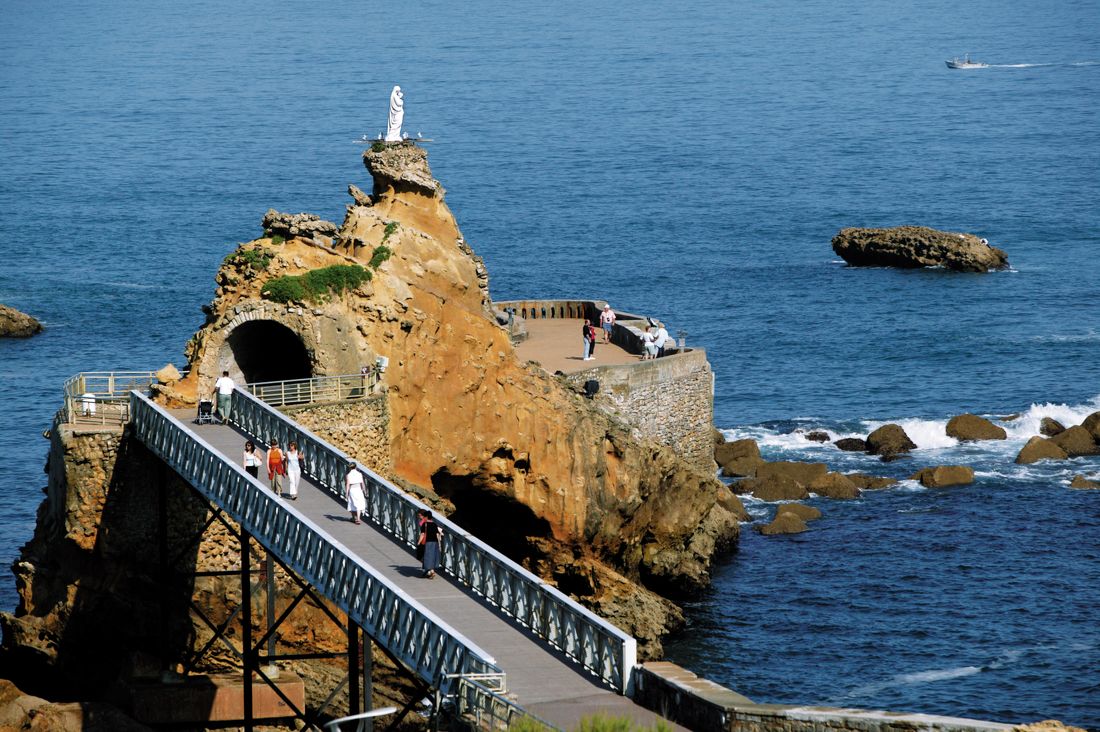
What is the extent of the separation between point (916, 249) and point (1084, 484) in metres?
52.6

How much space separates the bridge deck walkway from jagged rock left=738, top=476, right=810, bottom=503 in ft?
113

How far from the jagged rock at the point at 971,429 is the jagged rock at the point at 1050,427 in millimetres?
1684

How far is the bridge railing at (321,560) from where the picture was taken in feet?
113

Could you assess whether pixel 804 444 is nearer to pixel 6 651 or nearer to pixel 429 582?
pixel 6 651

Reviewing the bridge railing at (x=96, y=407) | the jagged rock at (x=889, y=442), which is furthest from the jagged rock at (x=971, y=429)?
the bridge railing at (x=96, y=407)

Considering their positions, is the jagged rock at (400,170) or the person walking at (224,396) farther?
the jagged rock at (400,170)

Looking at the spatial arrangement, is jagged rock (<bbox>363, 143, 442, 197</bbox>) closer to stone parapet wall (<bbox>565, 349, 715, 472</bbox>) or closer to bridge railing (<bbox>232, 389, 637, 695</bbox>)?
stone parapet wall (<bbox>565, 349, 715, 472</bbox>)

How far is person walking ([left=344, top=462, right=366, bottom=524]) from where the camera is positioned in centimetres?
4372

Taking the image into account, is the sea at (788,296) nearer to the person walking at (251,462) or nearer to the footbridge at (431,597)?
the footbridge at (431,597)

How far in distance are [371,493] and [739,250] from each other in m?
91.8

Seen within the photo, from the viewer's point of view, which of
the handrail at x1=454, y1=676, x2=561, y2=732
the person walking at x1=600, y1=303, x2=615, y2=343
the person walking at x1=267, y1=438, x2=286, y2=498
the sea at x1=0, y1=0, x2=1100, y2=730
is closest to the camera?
the handrail at x1=454, y1=676, x2=561, y2=732

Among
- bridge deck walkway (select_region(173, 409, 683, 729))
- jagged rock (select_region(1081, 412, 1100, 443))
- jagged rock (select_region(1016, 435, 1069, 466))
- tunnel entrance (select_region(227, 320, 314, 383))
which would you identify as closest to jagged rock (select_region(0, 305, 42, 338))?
tunnel entrance (select_region(227, 320, 314, 383))

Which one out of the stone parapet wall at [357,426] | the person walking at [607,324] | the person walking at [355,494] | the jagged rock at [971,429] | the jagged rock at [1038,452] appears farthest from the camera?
the jagged rock at [971,429]

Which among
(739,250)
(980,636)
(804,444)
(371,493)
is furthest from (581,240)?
(371,493)
